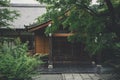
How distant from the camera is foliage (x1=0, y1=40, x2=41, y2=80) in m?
13.0

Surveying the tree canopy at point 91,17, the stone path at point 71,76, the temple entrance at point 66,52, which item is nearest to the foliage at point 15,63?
the tree canopy at point 91,17

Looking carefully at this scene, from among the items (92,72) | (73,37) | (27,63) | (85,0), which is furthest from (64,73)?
(85,0)

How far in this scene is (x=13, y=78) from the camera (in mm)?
13039

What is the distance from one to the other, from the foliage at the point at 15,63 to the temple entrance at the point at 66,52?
9.16m

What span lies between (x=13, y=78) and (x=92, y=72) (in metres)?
7.35

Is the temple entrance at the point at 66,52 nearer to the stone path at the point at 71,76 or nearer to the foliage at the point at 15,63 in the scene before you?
the stone path at the point at 71,76

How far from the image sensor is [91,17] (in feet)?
44.7

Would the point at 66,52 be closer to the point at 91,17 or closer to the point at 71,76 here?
the point at 71,76

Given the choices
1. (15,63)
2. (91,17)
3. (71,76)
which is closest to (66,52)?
(71,76)

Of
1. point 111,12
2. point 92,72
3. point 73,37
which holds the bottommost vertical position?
point 92,72

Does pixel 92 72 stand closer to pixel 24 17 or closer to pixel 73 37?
pixel 73 37

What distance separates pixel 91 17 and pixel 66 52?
35.8ft

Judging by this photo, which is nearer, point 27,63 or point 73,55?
point 27,63

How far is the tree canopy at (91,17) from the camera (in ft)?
43.3
